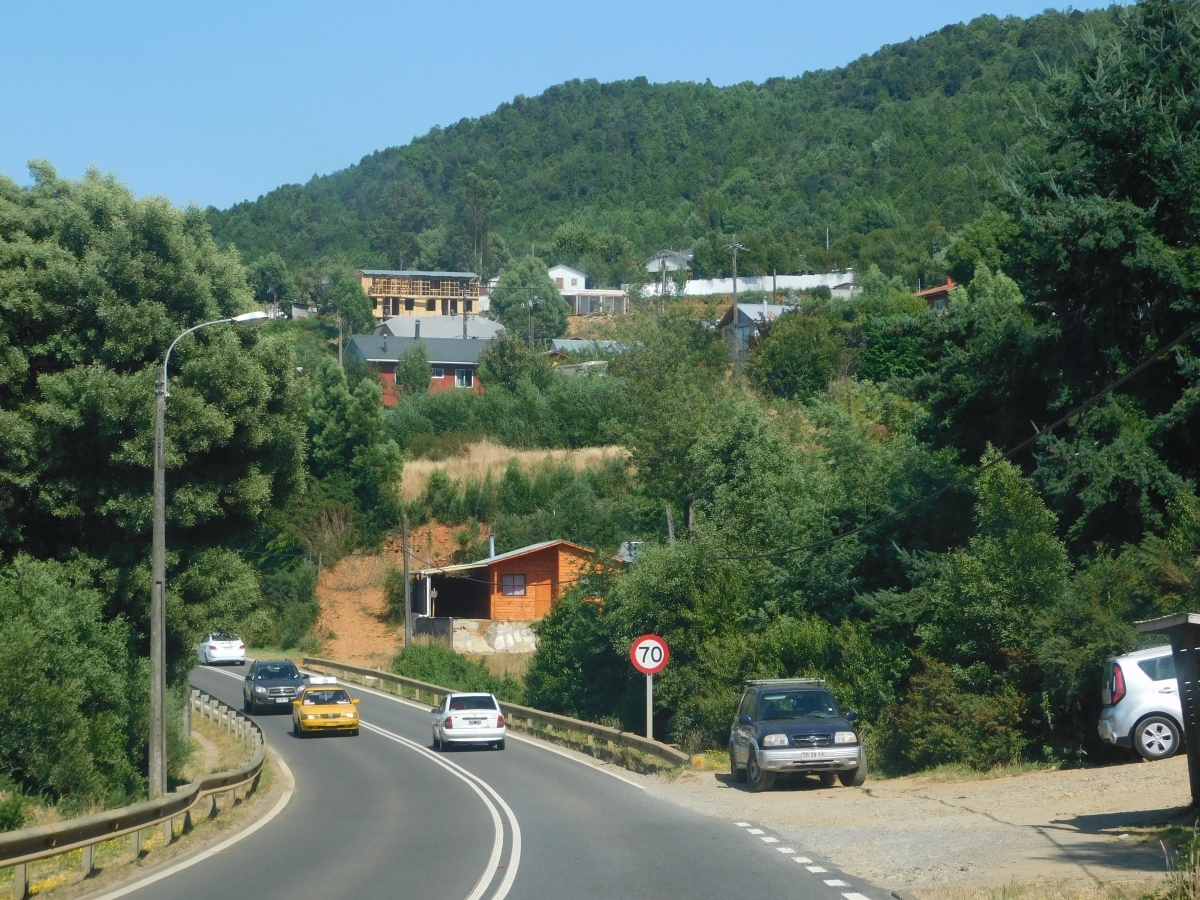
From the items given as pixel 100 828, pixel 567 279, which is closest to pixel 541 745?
pixel 100 828

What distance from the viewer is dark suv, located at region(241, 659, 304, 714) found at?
43.1 meters

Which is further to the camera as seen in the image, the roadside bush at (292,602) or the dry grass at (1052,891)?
the roadside bush at (292,602)

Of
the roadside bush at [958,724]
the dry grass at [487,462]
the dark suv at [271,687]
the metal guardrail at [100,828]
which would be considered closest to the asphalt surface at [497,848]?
the metal guardrail at [100,828]

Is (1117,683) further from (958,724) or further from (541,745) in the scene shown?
(541,745)

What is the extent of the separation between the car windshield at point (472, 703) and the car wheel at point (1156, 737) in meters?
18.6

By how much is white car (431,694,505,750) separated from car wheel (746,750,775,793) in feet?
40.6

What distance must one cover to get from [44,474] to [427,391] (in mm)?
68900

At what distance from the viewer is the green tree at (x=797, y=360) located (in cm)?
7344

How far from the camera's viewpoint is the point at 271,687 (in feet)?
141

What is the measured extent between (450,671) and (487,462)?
26.3 meters

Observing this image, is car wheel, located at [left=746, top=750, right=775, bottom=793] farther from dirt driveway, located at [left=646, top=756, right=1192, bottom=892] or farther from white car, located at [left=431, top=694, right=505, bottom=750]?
white car, located at [left=431, top=694, right=505, bottom=750]

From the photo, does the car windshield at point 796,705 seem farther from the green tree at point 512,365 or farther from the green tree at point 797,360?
the green tree at point 512,365

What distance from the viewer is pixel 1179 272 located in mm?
25000

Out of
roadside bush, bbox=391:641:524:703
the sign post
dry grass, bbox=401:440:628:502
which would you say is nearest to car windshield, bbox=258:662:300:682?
roadside bush, bbox=391:641:524:703
